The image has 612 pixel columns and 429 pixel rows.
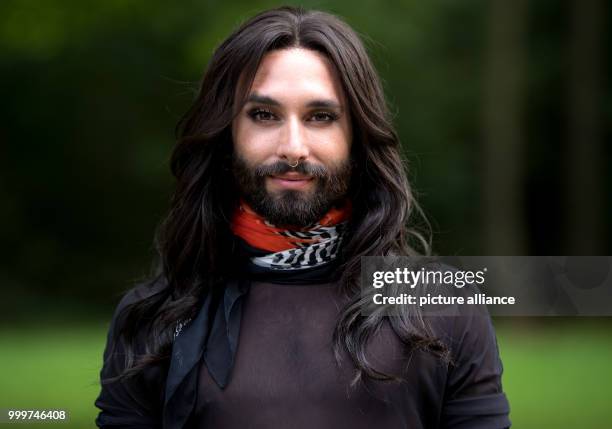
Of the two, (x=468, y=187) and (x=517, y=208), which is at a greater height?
(x=468, y=187)

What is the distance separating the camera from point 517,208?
13.4m

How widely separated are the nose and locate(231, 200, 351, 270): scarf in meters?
0.26

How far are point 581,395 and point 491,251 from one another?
5498mm

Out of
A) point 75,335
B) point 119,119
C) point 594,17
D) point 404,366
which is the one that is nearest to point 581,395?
point 404,366

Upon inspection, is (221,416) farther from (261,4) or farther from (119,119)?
(119,119)

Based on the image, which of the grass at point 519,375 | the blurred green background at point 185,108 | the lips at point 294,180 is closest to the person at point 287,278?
the lips at point 294,180

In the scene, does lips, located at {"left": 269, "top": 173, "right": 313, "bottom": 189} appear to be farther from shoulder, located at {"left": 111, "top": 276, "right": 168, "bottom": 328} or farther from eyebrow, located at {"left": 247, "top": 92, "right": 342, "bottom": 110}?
shoulder, located at {"left": 111, "top": 276, "right": 168, "bottom": 328}

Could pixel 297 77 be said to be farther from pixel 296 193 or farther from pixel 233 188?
pixel 233 188

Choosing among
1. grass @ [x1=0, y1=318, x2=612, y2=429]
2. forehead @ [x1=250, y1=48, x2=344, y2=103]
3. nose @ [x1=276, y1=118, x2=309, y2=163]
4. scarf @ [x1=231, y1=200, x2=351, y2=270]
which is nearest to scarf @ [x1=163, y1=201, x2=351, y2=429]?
scarf @ [x1=231, y1=200, x2=351, y2=270]

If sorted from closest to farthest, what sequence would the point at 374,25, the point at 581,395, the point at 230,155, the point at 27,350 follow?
the point at 230,155 → the point at 581,395 → the point at 27,350 → the point at 374,25

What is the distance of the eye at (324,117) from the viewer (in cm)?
292

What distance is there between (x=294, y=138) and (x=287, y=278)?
451mm

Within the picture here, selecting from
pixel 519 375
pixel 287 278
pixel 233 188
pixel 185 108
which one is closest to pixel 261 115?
pixel 233 188

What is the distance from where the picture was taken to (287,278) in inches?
117
